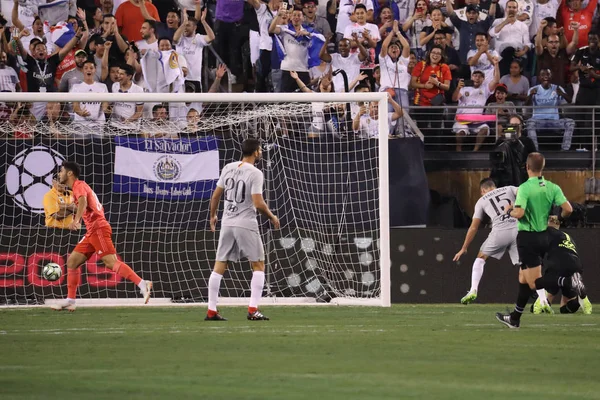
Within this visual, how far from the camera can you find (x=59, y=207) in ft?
59.5

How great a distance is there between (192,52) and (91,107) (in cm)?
277

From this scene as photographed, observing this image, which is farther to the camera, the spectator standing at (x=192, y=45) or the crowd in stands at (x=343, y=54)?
the spectator standing at (x=192, y=45)

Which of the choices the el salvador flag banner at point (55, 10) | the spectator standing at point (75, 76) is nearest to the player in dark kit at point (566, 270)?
Result: the spectator standing at point (75, 76)

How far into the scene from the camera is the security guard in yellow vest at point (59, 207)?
18.1m

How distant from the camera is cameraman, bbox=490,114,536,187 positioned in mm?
19925

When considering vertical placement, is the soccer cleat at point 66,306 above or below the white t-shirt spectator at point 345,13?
below

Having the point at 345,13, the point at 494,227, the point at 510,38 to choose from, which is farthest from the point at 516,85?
the point at 494,227

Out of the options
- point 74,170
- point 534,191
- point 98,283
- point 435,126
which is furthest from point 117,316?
point 435,126

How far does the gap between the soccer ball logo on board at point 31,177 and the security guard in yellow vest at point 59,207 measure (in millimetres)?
520

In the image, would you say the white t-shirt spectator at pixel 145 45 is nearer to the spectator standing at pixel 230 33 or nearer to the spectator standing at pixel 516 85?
the spectator standing at pixel 230 33

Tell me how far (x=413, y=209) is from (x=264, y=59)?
3.96 m

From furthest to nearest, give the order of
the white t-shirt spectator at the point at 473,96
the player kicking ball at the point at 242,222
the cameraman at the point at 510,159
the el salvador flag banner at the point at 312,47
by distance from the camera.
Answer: the white t-shirt spectator at the point at 473,96
the el salvador flag banner at the point at 312,47
the cameraman at the point at 510,159
the player kicking ball at the point at 242,222

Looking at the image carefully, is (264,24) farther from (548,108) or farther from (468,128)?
(548,108)

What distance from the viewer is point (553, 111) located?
862 inches
